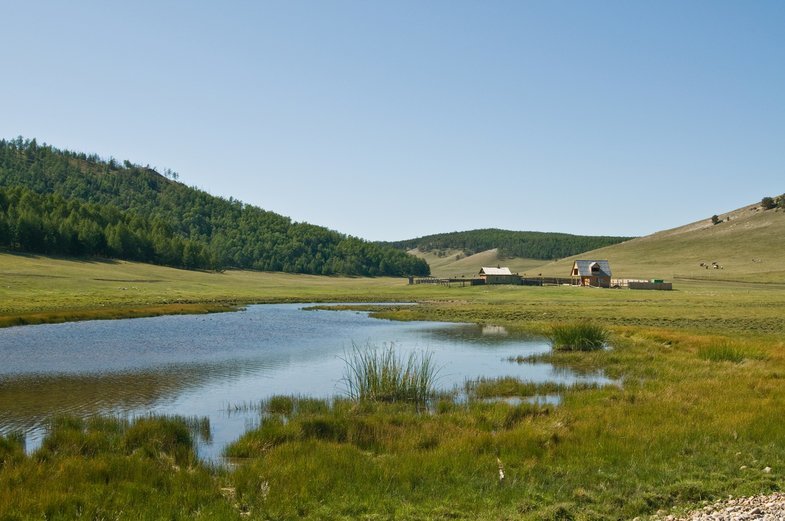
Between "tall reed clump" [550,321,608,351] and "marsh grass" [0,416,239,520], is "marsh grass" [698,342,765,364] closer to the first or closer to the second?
"tall reed clump" [550,321,608,351]

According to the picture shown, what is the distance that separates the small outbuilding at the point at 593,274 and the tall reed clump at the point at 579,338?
287 ft

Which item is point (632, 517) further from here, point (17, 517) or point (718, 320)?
point (718, 320)

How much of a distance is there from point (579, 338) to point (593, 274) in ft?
300

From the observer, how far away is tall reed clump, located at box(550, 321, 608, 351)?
1409 inches

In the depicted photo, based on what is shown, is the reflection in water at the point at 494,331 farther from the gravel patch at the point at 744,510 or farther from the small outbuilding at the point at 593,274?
the small outbuilding at the point at 593,274

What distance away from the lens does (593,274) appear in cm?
12325

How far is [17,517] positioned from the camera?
10.1m

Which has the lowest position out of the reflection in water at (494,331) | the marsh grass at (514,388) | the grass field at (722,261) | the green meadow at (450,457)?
the reflection in water at (494,331)

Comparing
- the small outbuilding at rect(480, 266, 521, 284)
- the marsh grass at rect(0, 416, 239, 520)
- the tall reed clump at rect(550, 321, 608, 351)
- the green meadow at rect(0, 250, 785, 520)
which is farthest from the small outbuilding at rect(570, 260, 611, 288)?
the marsh grass at rect(0, 416, 239, 520)

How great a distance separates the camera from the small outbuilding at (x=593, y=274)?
122000 mm

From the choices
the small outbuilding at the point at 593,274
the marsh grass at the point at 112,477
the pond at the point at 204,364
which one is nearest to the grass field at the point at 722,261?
the small outbuilding at the point at 593,274

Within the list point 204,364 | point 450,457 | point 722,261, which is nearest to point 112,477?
point 450,457

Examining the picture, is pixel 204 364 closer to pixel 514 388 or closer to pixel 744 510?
pixel 514 388

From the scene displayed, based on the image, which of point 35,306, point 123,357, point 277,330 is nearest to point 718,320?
point 277,330
